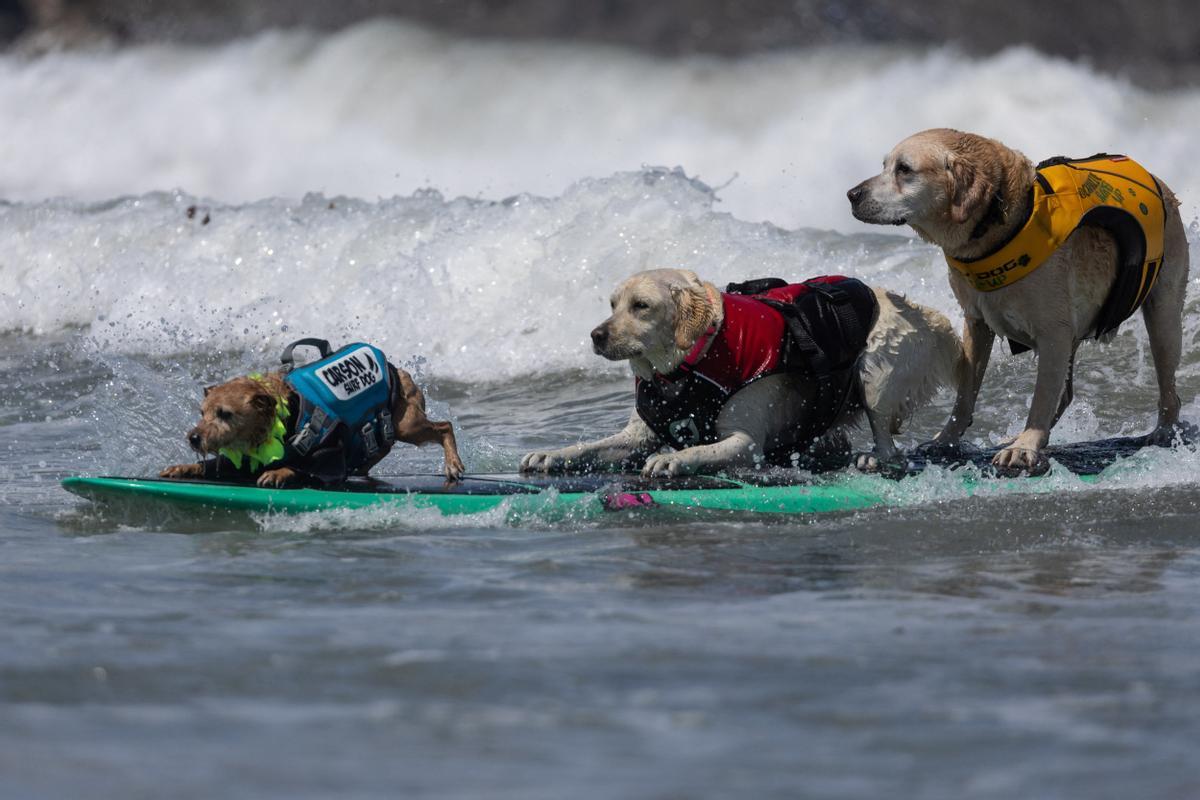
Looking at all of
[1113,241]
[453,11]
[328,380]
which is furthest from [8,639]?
[453,11]

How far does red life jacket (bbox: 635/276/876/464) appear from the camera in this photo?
254 inches

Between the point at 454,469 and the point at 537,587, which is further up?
the point at 454,469

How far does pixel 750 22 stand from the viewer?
2477 centimetres

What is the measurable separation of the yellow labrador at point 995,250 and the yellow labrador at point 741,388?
0.26m

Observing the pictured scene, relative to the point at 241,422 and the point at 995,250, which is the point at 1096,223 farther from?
the point at 241,422

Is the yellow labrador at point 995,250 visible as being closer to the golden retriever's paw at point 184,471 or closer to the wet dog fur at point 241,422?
the wet dog fur at point 241,422

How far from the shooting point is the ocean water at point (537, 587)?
10.7 ft

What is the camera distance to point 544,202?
13.1 m

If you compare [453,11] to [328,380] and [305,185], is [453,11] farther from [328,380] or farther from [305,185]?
[328,380]

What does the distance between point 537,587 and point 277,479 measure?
69.7 inches

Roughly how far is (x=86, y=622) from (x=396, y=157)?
1792 centimetres

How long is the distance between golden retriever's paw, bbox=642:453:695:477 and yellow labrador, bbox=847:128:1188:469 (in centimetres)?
125

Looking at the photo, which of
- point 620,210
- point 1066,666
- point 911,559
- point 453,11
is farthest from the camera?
point 453,11

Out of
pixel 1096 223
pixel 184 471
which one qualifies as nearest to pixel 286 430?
pixel 184 471
